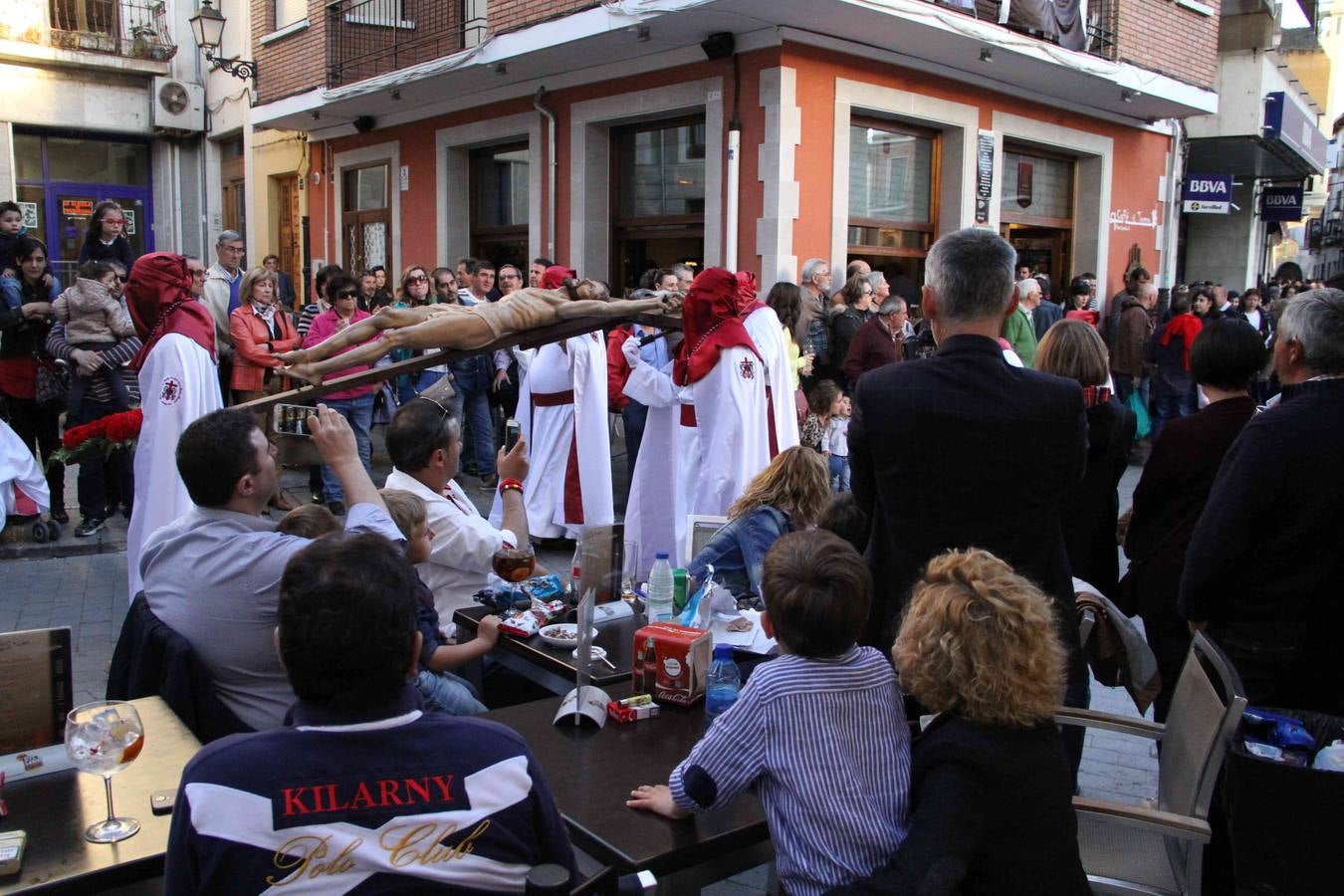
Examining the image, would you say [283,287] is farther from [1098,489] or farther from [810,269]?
[1098,489]

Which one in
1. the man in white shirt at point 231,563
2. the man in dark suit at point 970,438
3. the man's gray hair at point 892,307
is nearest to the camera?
the man in dark suit at point 970,438

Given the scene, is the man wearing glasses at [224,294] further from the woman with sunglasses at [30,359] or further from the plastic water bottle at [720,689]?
the plastic water bottle at [720,689]

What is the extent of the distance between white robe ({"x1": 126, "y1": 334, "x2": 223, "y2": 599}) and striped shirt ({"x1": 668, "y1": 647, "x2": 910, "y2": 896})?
158 inches

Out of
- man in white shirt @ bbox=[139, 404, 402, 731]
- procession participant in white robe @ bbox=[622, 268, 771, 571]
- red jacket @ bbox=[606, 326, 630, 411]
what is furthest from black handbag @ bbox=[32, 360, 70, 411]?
man in white shirt @ bbox=[139, 404, 402, 731]

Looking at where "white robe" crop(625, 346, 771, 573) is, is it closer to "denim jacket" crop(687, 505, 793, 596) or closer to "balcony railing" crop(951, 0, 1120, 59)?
"denim jacket" crop(687, 505, 793, 596)

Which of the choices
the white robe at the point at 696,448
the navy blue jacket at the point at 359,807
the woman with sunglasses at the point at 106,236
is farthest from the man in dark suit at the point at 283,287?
the navy blue jacket at the point at 359,807

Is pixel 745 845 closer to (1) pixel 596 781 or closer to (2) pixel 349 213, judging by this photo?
(1) pixel 596 781

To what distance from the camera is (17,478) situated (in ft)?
23.0

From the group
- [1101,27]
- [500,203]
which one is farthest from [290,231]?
[1101,27]

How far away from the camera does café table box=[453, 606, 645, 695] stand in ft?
11.0

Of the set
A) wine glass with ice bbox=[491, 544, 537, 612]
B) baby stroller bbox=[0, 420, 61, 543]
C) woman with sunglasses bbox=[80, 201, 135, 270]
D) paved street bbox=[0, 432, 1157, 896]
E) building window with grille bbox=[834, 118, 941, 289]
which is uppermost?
building window with grille bbox=[834, 118, 941, 289]

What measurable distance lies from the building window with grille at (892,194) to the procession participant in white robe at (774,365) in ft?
15.1

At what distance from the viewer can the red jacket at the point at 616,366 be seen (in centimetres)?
853

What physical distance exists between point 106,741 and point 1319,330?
129 inches
